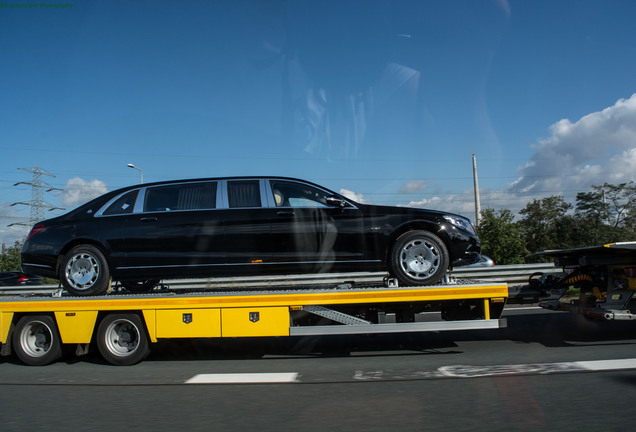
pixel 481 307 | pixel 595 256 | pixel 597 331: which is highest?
pixel 595 256

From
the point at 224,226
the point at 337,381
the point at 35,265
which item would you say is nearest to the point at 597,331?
the point at 337,381

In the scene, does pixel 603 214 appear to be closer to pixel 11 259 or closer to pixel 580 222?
pixel 580 222

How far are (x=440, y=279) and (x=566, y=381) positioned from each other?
5.72ft

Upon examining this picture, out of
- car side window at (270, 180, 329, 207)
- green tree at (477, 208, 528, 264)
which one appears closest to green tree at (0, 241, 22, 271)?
green tree at (477, 208, 528, 264)

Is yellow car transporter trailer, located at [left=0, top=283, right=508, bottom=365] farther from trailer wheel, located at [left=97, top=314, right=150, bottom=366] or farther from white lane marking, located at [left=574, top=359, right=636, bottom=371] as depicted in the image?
white lane marking, located at [left=574, top=359, right=636, bottom=371]

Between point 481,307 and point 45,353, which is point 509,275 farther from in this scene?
point 45,353

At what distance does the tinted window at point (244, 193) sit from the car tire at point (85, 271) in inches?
71.7

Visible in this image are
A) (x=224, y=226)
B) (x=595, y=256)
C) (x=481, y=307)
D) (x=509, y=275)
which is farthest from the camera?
(x=509, y=275)

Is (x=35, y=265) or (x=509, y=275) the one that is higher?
(x=35, y=265)

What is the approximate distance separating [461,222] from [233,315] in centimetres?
304

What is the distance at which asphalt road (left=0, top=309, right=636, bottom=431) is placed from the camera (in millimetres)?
3455

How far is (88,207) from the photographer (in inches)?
242

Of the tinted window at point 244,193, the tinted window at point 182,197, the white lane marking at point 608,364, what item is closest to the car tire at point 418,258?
the white lane marking at point 608,364

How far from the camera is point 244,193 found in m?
5.96
